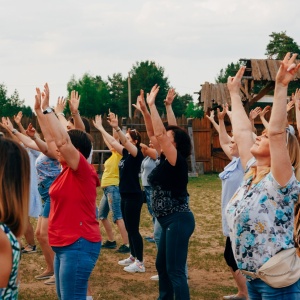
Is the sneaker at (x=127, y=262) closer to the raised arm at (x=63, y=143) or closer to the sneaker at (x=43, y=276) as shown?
the sneaker at (x=43, y=276)

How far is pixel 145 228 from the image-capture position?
12.1 meters

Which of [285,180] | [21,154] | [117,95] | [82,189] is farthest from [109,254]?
[117,95]

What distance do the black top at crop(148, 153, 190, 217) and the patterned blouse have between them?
6.51 ft

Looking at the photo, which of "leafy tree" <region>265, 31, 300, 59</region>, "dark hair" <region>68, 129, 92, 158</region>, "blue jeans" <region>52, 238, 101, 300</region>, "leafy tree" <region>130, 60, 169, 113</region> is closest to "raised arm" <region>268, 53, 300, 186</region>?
"blue jeans" <region>52, 238, 101, 300</region>

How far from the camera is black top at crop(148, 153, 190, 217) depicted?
593 centimetres

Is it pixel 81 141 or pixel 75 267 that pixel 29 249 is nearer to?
pixel 81 141

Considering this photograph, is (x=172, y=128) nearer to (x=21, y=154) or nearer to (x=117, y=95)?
(x=21, y=154)

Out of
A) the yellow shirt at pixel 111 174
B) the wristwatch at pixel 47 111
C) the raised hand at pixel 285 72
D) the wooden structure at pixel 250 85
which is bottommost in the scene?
the yellow shirt at pixel 111 174

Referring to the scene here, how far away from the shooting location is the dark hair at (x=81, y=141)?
17.8 feet

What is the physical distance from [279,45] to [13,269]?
55.9 meters

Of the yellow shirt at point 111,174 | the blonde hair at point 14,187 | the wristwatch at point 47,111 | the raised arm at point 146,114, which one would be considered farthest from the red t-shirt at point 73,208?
the yellow shirt at point 111,174

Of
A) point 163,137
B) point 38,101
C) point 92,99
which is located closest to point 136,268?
point 163,137

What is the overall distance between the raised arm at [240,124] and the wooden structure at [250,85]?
650 inches

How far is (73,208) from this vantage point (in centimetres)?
512
